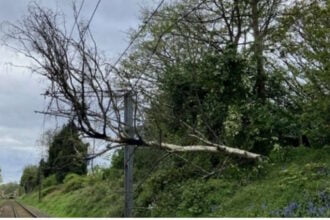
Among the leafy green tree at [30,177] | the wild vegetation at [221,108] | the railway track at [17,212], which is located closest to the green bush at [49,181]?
the railway track at [17,212]

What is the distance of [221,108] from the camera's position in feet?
60.8

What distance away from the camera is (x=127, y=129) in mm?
15094

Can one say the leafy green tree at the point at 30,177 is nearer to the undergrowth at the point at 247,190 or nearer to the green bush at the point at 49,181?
the green bush at the point at 49,181

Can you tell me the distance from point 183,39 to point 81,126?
30.1ft

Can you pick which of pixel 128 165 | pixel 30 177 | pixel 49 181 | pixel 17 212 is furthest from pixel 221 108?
pixel 30 177

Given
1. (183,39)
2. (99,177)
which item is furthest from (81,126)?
(99,177)

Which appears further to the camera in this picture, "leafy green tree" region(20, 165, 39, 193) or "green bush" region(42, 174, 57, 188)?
"leafy green tree" region(20, 165, 39, 193)

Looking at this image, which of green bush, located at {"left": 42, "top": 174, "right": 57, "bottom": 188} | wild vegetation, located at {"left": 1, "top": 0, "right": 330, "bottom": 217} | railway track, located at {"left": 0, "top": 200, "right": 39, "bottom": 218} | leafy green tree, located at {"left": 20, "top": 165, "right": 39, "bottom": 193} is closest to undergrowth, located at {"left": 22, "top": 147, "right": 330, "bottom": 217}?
wild vegetation, located at {"left": 1, "top": 0, "right": 330, "bottom": 217}

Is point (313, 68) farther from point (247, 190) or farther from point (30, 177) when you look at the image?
point (30, 177)

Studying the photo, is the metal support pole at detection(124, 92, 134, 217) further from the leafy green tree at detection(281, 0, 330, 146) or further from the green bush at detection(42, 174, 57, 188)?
the green bush at detection(42, 174, 57, 188)

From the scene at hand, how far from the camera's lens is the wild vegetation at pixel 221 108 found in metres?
13.8

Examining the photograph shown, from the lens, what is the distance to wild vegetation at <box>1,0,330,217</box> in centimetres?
1376

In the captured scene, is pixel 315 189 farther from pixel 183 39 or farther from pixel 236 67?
pixel 183 39

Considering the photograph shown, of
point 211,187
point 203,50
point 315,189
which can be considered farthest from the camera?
point 203,50
